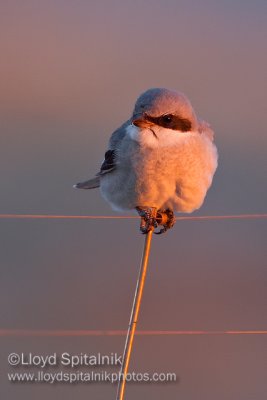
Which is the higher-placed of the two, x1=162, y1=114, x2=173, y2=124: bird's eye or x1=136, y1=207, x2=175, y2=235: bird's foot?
x1=162, y1=114, x2=173, y2=124: bird's eye

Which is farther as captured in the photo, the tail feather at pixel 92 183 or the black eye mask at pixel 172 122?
the tail feather at pixel 92 183

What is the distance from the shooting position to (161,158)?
4074mm

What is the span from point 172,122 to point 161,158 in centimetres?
15

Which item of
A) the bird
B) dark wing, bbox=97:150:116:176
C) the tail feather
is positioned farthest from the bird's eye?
the tail feather

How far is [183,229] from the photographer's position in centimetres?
686

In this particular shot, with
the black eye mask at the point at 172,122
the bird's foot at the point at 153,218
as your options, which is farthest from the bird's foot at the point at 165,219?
the black eye mask at the point at 172,122

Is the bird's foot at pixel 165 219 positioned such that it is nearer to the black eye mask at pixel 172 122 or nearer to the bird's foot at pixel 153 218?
the bird's foot at pixel 153 218

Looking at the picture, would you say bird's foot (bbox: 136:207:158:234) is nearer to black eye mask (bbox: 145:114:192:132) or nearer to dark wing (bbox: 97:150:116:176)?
dark wing (bbox: 97:150:116:176)

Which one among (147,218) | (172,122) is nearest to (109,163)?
(147,218)

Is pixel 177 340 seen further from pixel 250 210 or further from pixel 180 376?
pixel 250 210

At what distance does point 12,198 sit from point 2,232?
43 cm

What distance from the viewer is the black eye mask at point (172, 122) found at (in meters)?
4.03

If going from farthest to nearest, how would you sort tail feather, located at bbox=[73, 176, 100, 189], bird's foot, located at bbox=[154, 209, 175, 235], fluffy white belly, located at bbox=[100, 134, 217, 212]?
tail feather, located at bbox=[73, 176, 100, 189] < bird's foot, located at bbox=[154, 209, 175, 235] < fluffy white belly, located at bbox=[100, 134, 217, 212]

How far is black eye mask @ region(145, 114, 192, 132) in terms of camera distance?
4.03 meters
